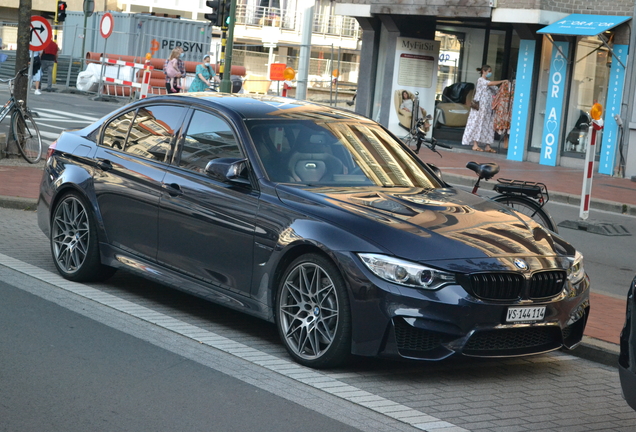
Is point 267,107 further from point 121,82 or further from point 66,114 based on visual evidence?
point 121,82

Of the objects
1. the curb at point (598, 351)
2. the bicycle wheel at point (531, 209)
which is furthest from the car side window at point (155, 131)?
the bicycle wheel at point (531, 209)

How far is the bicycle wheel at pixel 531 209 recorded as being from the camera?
29.1 ft

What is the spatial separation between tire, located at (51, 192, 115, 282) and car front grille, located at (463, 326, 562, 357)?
3.20 metres

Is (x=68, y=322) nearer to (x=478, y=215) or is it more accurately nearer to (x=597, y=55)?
(x=478, y=215)

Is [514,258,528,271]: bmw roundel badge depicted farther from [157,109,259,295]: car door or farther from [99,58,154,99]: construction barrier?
[99,58,154,99]: construction barrier

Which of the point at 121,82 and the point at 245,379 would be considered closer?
the point at 245,379

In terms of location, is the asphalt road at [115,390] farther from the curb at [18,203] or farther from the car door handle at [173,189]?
the curb at [18,203]

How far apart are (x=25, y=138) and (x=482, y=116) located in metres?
11.8

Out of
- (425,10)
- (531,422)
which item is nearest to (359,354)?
(531,422)

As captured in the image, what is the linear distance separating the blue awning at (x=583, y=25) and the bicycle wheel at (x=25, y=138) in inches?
427

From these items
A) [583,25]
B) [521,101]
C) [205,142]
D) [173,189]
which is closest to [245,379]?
[173,189]

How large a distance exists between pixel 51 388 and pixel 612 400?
3.04 m

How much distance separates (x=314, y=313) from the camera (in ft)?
18.2

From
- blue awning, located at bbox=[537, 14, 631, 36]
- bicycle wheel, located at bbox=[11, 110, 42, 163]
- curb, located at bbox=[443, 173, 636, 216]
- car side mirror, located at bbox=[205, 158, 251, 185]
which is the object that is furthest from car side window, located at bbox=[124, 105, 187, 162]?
blue awning, located at bbox=[537, 14, 631, 36]
